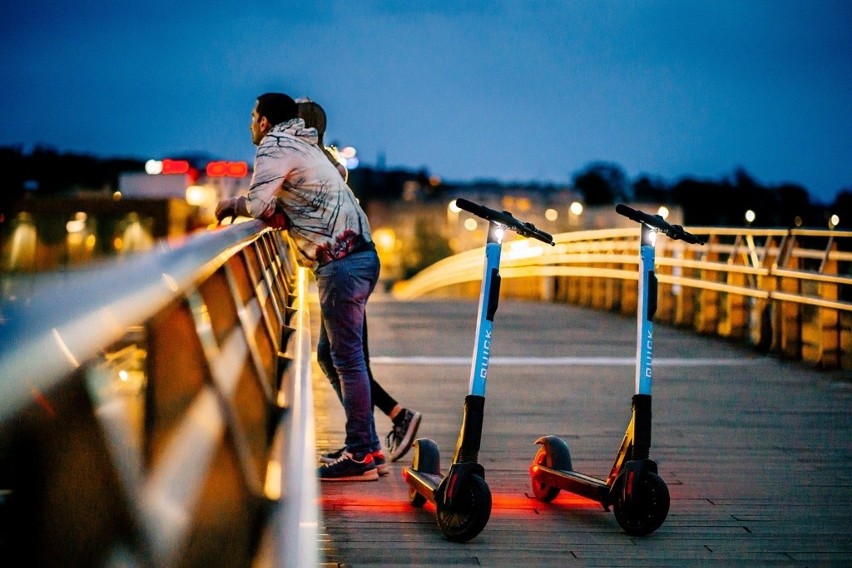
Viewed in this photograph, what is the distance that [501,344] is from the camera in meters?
13.9

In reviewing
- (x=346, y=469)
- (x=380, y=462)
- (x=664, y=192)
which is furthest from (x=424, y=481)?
(x=664, y=192)

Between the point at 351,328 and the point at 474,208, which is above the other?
the point at 474,208

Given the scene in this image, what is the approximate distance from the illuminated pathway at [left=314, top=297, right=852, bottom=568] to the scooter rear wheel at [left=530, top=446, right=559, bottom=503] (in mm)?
70

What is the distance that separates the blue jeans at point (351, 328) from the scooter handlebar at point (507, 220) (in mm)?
1025

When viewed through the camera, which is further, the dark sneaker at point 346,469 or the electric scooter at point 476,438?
the dark sneaker at point 346,469

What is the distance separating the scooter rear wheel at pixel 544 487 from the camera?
5.48 meters

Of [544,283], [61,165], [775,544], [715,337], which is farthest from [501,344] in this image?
[61,165]

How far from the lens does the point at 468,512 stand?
4.70m

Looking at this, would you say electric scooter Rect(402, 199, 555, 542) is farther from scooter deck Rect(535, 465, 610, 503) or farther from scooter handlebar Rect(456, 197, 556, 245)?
scooter deck Rect(535, 465, 610, 503)

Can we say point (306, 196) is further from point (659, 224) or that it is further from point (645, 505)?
point (645, 505)

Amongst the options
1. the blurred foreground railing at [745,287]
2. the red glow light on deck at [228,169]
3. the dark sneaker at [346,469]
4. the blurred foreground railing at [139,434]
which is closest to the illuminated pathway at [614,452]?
the dark sneaker at [346,469]

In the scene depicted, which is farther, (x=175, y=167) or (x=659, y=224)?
(x=175, y=167)

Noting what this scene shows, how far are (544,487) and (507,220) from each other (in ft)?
4.78

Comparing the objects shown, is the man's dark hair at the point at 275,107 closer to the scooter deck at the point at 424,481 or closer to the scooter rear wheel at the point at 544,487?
the scooter deck at the point at 424,481
